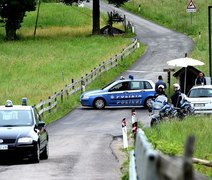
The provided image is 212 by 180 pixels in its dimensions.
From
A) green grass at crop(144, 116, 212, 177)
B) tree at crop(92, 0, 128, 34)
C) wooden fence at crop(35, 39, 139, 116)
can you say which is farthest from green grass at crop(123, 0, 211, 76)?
green grass at crop(144, 116, 212, 177)

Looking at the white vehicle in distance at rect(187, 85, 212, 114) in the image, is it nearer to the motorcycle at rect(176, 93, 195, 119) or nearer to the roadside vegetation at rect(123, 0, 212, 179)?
the motorcycle at rect(176, 93, 195, 119)

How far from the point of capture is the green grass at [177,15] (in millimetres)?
67431

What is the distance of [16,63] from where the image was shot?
2117 inches

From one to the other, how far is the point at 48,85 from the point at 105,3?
1967 inches

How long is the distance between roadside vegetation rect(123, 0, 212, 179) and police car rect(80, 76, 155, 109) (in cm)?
834

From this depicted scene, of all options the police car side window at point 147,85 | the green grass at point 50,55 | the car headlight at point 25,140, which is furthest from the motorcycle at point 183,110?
the green grass at point 50,55

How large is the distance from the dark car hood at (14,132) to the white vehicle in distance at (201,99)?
37.3 feet

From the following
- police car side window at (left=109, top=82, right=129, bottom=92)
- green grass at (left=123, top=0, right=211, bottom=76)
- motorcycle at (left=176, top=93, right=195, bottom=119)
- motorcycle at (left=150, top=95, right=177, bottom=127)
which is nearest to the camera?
motorcycle at (left=150, top=95, right=177, bottom=127)

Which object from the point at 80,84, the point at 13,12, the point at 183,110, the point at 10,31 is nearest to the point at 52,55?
the point at 13,12

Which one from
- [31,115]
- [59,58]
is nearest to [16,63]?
[59,58]

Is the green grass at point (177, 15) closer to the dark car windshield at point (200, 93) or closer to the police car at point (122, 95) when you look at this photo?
the police car at point (122, 95)

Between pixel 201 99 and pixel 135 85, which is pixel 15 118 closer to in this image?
pixel 201 99

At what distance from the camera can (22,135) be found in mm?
17500

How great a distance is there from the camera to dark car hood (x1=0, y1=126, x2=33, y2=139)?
17469mm
